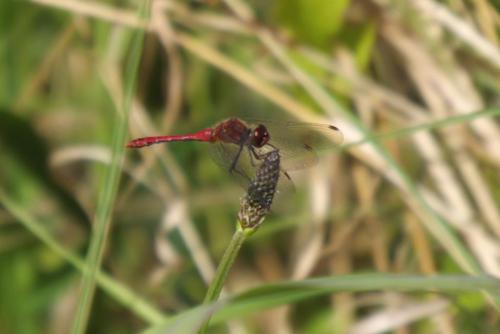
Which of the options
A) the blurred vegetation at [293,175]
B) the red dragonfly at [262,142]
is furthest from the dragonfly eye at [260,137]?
the blurred vegetation at [293,175]

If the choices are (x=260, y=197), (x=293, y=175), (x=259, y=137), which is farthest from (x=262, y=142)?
(x=293, y=175)

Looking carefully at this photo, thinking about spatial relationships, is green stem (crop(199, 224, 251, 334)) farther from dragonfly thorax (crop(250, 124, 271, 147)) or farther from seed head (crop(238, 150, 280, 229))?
dragonfly thorax (crop(250, 124, 271, 147))

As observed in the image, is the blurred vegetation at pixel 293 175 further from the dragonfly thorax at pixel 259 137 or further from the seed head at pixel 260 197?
the seed head at pixel 260 197

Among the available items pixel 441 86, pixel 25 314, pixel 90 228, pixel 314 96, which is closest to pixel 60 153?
pixel 90 228

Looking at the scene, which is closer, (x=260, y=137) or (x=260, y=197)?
(x=260, y=197)

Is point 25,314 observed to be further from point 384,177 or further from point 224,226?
point 384,177

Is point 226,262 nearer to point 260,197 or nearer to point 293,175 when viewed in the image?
point 260,197
